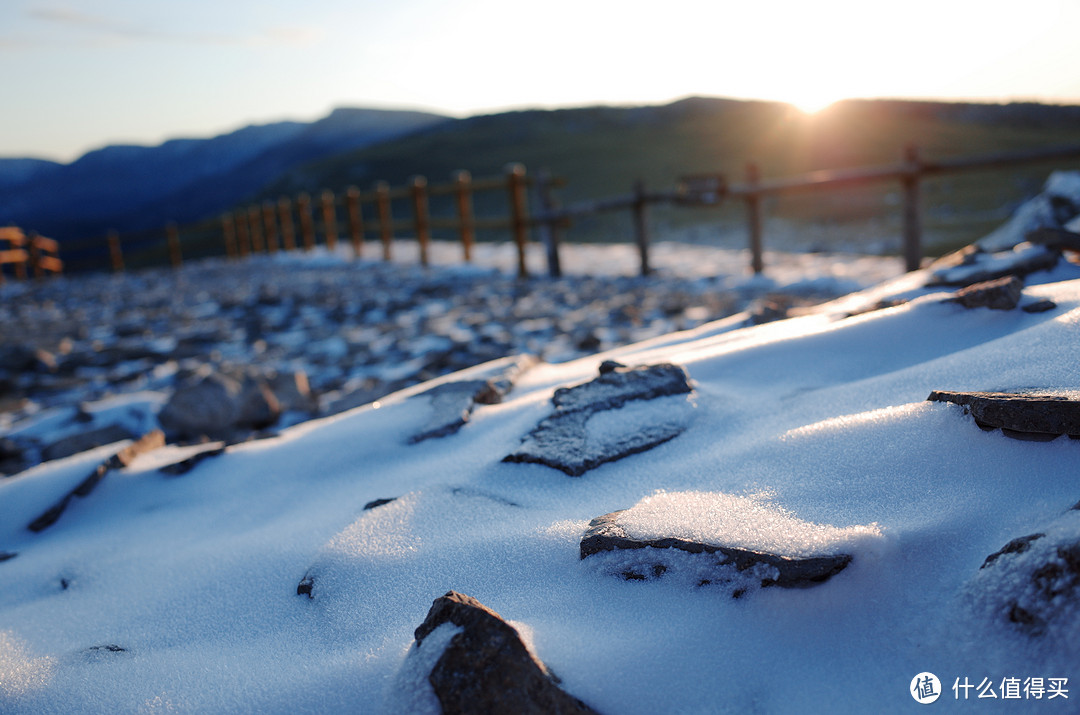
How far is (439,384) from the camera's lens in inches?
77.4

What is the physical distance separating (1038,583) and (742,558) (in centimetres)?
32

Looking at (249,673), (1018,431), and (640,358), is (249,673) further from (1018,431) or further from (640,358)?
(640,358)

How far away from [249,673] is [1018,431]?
1.15 meters

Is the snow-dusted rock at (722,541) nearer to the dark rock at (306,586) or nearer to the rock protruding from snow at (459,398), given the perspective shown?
the dark rock at (306,586)

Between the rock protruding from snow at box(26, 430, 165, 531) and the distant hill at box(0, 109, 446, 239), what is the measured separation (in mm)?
83082

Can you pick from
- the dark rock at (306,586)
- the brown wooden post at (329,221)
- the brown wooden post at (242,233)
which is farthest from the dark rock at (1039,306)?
the brown wooden post at (242,233)

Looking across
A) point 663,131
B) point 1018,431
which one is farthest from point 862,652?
point 663,131

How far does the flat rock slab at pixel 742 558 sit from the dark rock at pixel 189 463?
123cm

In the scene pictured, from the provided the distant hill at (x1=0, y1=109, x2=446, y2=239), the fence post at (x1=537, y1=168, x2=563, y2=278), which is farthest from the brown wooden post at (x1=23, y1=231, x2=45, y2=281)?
the distant hill at (x1=0, y1=109, x2=446, y2=239)

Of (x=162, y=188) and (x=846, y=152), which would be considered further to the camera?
(x=162, y=188)

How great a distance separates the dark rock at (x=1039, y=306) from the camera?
1535mm

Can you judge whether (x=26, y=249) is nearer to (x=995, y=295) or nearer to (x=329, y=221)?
(x=329, y=221)

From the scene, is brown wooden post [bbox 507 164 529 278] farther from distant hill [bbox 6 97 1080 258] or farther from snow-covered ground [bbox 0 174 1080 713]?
snow-covered ground [bbox 0 174 1080 713]

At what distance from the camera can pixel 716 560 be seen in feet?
2.92
